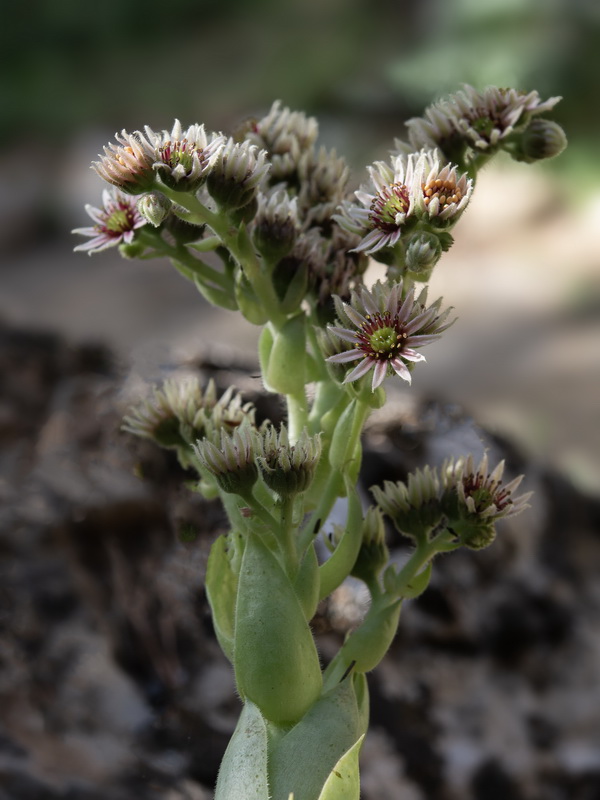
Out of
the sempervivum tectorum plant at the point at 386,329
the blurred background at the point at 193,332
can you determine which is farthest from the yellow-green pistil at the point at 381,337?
the blurred background at the point at 193,332

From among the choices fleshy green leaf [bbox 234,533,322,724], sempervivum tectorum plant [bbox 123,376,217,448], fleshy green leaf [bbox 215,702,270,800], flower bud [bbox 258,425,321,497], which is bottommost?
fleshy green leaf [bbox 215,702,270,800]

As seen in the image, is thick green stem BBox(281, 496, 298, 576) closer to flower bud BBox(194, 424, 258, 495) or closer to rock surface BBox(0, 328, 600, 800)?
flower bud BBox(194, 424, 258, 495)

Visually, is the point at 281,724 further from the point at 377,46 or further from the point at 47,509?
the point at 377,46

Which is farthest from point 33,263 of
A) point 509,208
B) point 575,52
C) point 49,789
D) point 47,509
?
point 49,789

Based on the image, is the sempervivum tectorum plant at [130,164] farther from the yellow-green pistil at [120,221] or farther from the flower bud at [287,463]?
the flower bud at [287,463]

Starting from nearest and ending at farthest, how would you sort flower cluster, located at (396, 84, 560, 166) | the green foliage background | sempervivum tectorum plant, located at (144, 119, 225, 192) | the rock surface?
sempervivum tectorum plant, located at (144, 119, 225, 192) → flower cluster, located at (396, 84, 560, 166) → the rock surface → the green foliage background

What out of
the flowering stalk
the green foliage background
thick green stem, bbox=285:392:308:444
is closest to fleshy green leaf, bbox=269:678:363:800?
the flowering stalk

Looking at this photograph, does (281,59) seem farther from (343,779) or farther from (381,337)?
(343,779)
